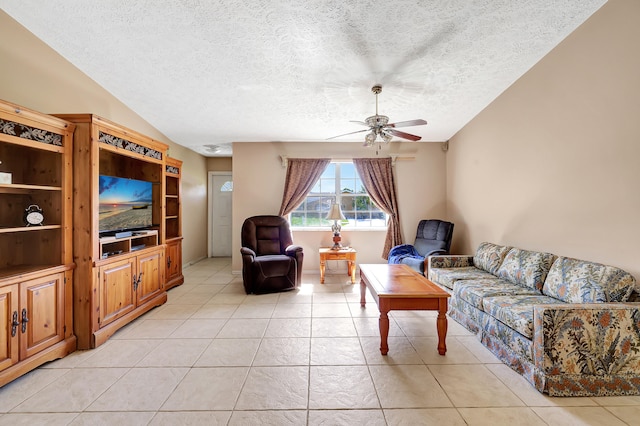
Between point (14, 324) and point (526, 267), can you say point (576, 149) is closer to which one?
point (526, 267)

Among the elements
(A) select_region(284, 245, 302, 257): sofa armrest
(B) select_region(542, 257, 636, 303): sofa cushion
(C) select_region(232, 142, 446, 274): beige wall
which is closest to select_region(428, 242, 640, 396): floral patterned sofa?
(B) select_region(542, 257, 636, 303): sofa cushion

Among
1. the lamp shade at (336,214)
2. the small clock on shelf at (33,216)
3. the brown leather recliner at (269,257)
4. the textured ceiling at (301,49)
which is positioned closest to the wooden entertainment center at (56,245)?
the small clock on shelf at (33,216)

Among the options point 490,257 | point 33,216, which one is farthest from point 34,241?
point 490,257

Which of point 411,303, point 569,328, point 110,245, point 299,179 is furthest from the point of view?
point 299,179

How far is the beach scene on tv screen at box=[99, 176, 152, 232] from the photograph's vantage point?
2586 millimetres

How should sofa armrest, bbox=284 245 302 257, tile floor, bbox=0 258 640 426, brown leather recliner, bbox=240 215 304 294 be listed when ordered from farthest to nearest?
sofa armrest, bbox=284 245 302 257, brown leather recliner, bbox=240 215 304 294, tile floor, bbox=0 258 640 426

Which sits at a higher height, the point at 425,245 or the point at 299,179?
the point at 299,179

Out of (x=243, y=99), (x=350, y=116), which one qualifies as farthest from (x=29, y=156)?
(x=350, y=116)

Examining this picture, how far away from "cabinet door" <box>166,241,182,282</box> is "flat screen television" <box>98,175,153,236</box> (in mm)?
824

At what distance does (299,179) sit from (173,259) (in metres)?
2.48

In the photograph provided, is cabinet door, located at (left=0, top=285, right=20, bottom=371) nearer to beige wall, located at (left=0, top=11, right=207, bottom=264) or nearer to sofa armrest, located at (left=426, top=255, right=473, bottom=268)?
beige wall, located at (left=0, top=11, right=207, bottom=264)

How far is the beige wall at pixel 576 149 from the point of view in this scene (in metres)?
1.88

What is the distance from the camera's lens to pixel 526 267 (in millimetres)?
2551

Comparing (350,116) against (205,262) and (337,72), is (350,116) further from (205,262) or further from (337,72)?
(205,262)
